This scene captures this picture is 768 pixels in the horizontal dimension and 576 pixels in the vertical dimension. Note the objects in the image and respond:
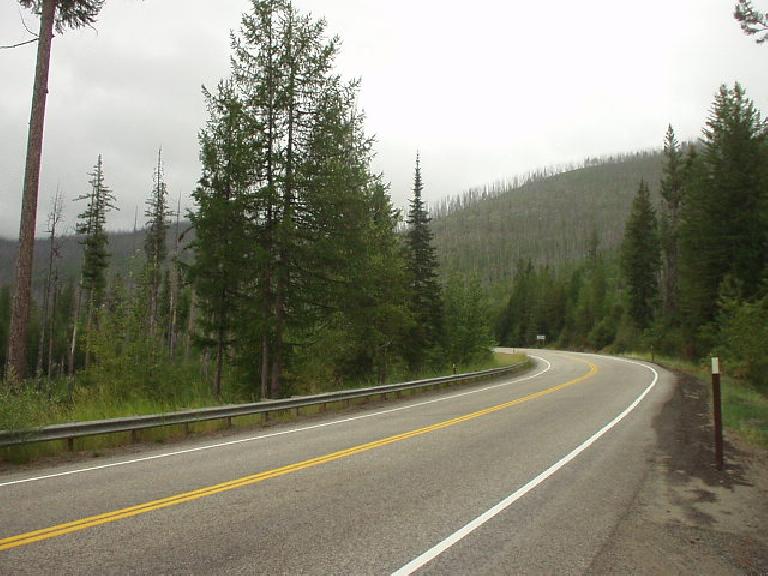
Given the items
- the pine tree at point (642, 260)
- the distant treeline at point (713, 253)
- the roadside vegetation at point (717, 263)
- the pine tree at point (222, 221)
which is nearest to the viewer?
the pine tree at point (222, 221)

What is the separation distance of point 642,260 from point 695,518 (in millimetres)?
61629

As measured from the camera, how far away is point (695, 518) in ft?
20.1

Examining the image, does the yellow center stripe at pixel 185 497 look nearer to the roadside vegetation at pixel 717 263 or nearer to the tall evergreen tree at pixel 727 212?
the roadside vegetation at pixel 717 263

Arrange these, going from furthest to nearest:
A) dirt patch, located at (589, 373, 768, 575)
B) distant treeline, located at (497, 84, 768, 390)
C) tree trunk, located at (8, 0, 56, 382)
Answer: distant treeline, located at (497, 84, 768, 390)
tree trunk, located at (8, 0, 56, 382)
dirt patch, located at (589, 373, 768, 575)

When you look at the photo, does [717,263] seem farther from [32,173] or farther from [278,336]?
[32,173]

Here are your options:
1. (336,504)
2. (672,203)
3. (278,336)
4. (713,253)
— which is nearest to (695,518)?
(336,504)

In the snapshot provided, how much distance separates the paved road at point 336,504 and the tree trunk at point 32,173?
5.67 m

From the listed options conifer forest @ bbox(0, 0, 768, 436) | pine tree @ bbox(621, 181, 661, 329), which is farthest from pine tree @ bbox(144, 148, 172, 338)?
pine tree @ bbox(621, 181, 661, 329)

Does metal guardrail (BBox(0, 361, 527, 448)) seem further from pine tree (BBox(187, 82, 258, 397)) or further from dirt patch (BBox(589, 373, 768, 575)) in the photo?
dirt patch (BBox(589, 373, 768, 575))

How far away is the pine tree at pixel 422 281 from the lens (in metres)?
32.4

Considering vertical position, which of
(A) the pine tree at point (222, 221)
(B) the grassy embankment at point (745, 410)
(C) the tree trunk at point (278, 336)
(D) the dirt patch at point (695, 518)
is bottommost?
(B) the grassy embankment at point (745, 410)

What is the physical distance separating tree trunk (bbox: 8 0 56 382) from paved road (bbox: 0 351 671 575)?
567cm

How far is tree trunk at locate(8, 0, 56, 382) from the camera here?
12578 millimetres

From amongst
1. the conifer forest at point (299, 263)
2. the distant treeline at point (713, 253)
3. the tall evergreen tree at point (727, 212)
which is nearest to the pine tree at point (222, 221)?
the conifer forest at point (299, 263)
